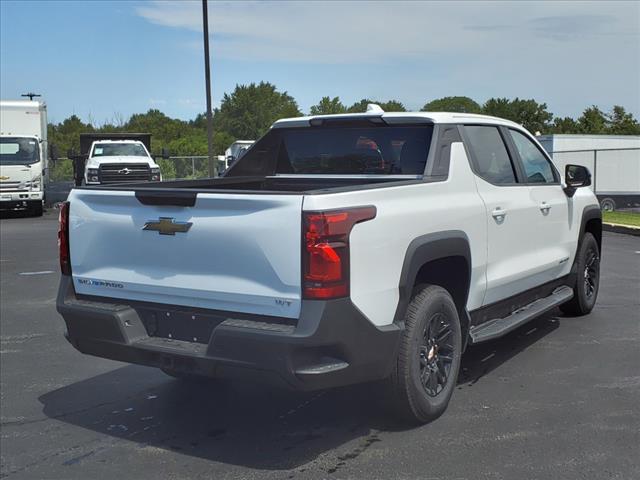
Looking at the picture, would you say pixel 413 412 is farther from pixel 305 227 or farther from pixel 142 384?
pixel 142 384

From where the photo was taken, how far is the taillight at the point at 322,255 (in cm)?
345

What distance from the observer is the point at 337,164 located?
5.42 metres

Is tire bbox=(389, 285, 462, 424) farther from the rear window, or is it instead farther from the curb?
the curb

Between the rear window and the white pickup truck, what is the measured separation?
11 mm

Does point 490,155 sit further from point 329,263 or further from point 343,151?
point 329,263

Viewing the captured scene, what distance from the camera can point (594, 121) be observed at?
63.3 metres

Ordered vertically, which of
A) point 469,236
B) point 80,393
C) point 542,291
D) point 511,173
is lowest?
point 80,393

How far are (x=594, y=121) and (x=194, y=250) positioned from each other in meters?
65.3

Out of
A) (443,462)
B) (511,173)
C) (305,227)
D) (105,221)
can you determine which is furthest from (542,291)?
(105,221)

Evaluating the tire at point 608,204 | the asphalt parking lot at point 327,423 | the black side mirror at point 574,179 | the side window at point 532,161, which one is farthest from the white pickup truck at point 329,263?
the tire at point 608,204

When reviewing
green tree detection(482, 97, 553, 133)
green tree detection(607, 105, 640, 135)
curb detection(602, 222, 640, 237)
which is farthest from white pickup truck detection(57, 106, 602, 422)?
green tree detection(482, 97, 553, 133)

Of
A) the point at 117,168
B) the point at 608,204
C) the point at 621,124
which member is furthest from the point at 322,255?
the point at 621,124

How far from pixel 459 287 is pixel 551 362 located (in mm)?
1456

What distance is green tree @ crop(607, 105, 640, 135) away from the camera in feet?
198
